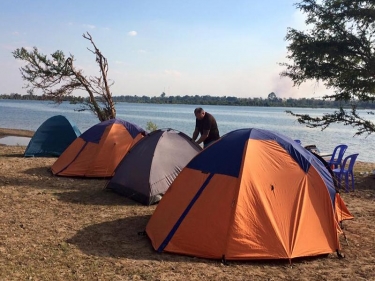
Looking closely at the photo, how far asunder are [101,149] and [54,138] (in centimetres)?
447

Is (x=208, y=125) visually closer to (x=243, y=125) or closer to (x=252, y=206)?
(x=252, y=206)

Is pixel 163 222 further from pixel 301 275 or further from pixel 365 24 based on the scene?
pixel 365 24

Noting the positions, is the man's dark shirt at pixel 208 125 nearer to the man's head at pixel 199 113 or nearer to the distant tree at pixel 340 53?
the man's head at pixel 199 113

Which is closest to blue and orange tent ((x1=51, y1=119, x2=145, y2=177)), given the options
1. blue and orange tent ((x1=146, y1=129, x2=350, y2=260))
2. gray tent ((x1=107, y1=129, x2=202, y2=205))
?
gray tent ((x1=107, y1=129, x2=202, y2=205))

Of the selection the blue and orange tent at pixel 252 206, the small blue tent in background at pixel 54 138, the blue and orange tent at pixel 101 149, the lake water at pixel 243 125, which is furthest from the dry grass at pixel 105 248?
the lake water at pixel 243 125

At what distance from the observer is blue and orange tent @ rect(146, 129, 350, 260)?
5070 millimetres

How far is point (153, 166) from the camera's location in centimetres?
791

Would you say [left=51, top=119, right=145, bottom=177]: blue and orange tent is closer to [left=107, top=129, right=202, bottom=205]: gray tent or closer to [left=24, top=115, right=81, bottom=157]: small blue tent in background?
[left=107, top=129, right=202, bottom=205]: gray tent

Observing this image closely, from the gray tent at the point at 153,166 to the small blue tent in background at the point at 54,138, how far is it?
5.77 metres

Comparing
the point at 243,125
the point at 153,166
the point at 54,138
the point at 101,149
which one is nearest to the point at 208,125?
the point at 153,166

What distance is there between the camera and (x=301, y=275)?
4699mm

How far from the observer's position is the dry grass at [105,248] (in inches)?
183

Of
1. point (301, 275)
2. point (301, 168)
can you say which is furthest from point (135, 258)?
point (301, 168)

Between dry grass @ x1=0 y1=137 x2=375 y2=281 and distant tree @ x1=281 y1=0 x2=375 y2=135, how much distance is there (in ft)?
13.3
